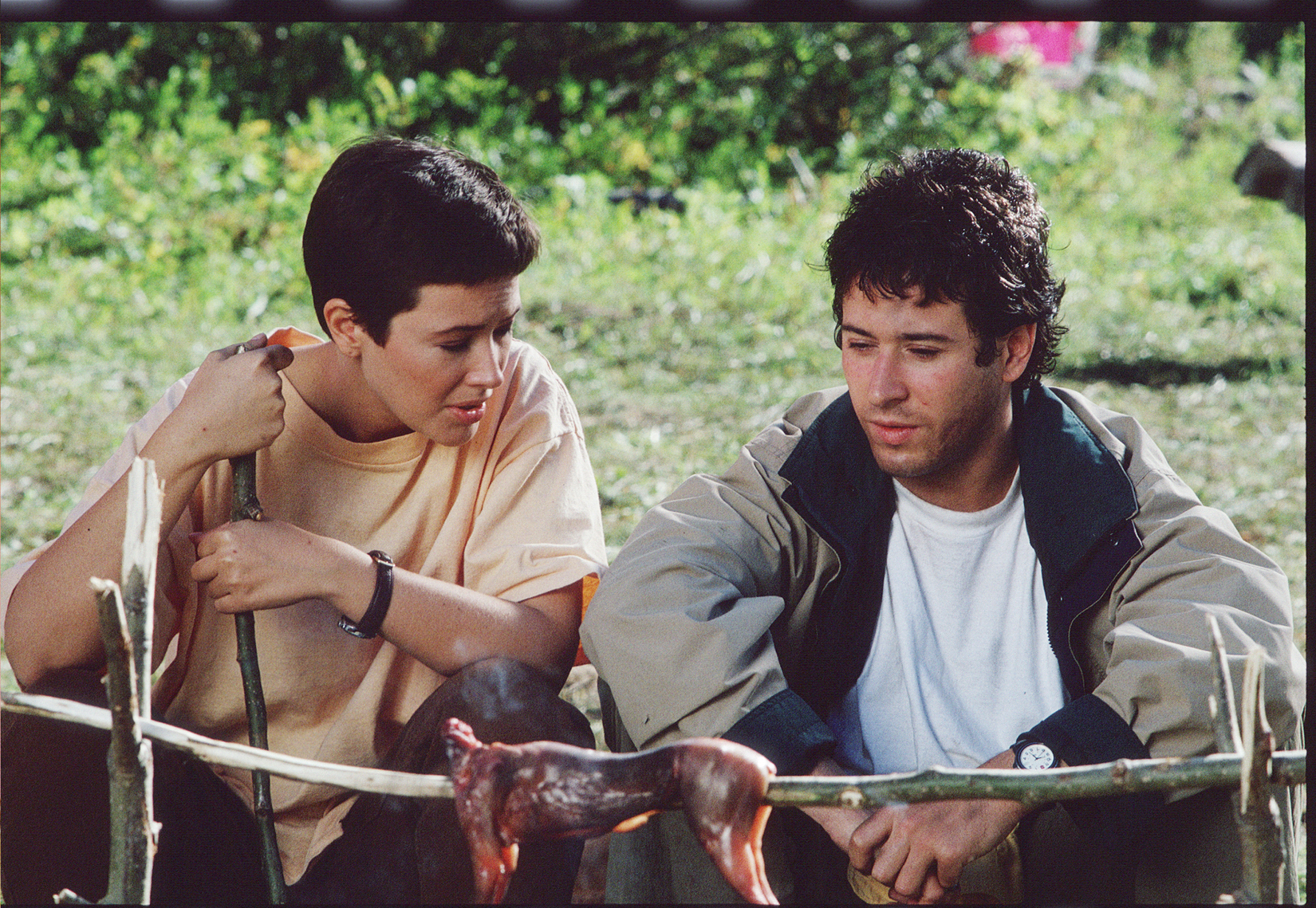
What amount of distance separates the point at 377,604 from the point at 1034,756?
110cm

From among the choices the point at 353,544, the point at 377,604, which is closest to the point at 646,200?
the point at 353,544

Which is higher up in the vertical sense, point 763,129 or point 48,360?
point 763,129

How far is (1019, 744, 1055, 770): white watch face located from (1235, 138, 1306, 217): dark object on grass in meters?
6.18

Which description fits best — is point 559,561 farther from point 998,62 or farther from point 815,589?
point 998,62

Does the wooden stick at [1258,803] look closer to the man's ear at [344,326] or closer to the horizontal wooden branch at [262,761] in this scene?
the horizontal wooden branch at [262,761]

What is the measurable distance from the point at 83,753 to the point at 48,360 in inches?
173

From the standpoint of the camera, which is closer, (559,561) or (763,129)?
(559,561)

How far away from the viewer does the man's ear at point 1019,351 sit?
261 centimetres

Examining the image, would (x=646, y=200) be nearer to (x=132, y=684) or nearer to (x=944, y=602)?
(x=944, y=602)

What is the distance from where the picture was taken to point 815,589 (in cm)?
248

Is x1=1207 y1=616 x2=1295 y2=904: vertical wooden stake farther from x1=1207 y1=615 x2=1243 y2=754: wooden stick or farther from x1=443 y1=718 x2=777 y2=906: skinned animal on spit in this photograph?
x1=443 y1=718 x2=777 y2=906: skinned animal on spit

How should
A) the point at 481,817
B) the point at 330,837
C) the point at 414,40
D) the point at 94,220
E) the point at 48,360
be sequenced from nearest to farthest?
the point at 481,817 → the point at 330,837 → the point at 48,360 → the point at 94,220 → the point at 414,40

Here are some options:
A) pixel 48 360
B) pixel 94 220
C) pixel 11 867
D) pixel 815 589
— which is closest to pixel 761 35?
pixel 94 220

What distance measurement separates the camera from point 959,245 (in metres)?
2.52
